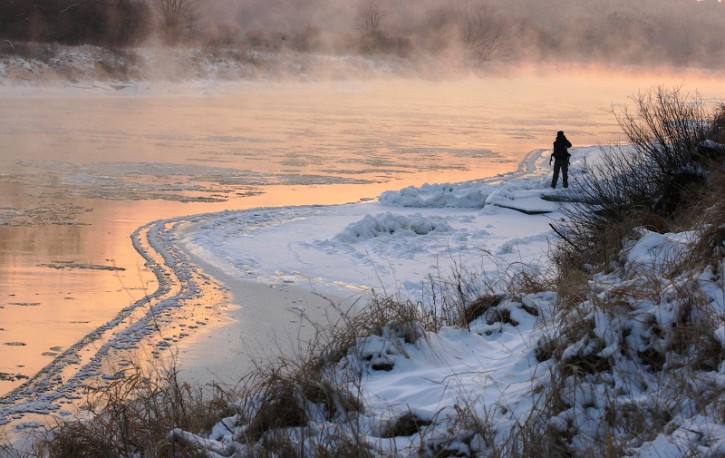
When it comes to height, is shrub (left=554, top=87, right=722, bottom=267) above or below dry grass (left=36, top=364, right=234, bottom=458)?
above

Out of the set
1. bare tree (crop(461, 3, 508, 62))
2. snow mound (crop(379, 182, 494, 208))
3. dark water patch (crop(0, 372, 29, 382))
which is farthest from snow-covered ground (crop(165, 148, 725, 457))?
bare tree (crop(461, 3, 508, 62))

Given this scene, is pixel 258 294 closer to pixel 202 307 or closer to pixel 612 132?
pixel 202 307

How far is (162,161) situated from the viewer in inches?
912

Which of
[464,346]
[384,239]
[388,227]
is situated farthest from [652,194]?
[464,346]

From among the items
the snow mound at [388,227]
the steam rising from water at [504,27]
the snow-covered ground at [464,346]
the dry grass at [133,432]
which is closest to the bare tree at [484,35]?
the steam rising from water at [504,27]

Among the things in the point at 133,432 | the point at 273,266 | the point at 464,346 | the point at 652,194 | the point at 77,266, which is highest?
the point at 652,194

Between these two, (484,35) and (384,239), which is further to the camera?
(484,35)

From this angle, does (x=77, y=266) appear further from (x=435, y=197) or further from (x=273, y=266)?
(x=435, y=197)

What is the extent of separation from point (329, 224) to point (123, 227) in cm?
352

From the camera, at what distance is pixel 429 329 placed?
7348 millimetres

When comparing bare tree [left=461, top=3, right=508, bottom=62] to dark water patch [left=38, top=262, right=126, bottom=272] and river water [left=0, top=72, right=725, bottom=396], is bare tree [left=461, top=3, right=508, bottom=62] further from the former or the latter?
dark water patch [left=38, top=262, right=126, bottom=272]

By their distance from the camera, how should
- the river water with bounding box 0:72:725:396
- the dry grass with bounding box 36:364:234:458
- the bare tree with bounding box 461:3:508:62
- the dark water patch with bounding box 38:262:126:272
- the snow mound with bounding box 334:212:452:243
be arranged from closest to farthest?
1. the dry grass with bounding box 36:364:234:458
2. the river water with bounding box 0:72:725:396
3. the dark water patch with bounding box 38:262:126:272
4. the snow mound with bounding box 334:212:452:243
5. the bare tree with bounding box 461:3:508:62

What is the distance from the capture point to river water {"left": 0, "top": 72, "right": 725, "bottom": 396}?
10781 mm

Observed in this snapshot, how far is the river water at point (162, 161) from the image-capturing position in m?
10.8
